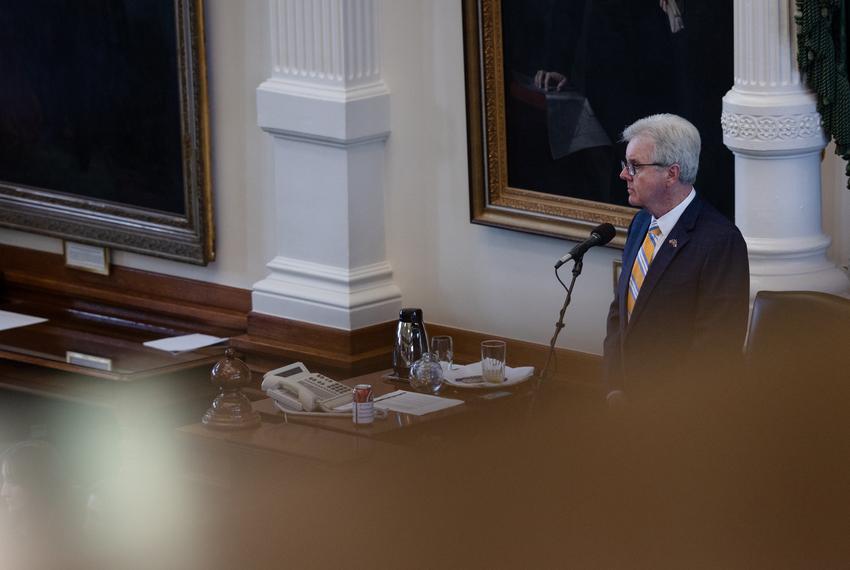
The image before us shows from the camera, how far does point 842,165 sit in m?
5.07

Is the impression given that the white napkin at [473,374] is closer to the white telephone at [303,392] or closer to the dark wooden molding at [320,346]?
the white telephone at [303,392]

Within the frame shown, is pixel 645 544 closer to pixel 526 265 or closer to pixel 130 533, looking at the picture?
pixel 130 533

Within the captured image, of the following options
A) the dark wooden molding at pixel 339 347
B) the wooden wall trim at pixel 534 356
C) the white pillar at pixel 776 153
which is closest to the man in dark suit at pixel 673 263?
the white pillar at pixel 776 153

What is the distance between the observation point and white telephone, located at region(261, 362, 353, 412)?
193 inches

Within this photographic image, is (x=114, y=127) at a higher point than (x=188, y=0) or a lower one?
lower

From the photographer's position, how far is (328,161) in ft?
21.8

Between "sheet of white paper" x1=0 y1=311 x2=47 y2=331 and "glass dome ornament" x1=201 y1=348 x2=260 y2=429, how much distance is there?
10.0 feet

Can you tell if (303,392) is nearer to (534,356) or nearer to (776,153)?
(534,356)

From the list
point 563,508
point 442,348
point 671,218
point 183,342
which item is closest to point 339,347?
point 183,342

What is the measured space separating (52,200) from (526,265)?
10.3 ft

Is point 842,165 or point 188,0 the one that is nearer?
point 842,165

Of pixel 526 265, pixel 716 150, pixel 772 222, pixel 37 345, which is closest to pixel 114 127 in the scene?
pixel 37 345

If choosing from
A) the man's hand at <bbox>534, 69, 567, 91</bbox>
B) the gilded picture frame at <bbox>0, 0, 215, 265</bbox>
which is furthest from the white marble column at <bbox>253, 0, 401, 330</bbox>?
the man's hand at <bbox>534, 69, 567, 91</bbox>

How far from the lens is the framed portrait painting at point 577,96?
5473 millimetres
